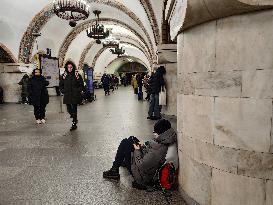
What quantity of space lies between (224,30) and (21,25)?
12.8 meters

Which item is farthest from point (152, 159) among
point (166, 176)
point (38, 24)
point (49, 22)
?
point (49, 22)

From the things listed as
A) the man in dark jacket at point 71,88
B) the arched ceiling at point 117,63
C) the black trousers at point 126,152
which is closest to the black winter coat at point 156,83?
the man in dark jacket at point 71,88

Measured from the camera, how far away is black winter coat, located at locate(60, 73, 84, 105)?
6.45 m

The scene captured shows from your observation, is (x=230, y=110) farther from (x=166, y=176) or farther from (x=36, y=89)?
(x=36, y=89)

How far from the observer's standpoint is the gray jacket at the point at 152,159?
10.7 ft

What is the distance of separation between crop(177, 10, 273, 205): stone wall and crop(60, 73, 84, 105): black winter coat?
13.4 ft

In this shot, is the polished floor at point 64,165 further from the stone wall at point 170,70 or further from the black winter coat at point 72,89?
the stone wall at point 170,70

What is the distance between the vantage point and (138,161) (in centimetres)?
338

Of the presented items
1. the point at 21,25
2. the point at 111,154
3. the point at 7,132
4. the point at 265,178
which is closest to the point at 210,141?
the point at 265,178

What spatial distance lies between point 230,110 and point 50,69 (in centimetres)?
814

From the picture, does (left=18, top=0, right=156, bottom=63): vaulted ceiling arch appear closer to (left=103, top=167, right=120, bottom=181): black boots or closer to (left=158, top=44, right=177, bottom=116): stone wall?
(left=158, top=44, right=177, bottom=116): stone wall

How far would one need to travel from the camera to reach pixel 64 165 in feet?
13.4

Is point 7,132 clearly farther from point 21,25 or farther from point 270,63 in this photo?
point 21,25

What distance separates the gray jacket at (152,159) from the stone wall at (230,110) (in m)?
0.44
